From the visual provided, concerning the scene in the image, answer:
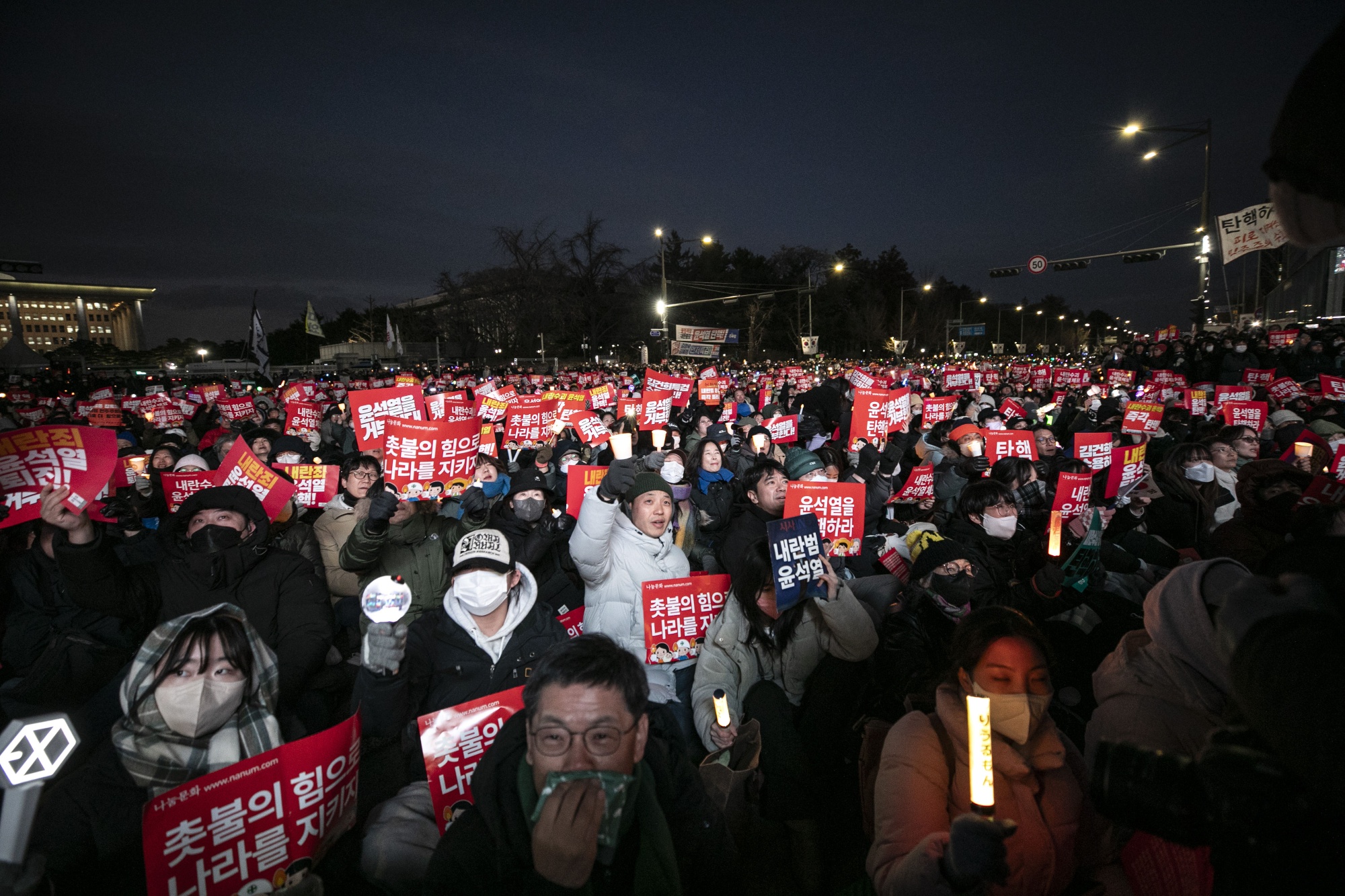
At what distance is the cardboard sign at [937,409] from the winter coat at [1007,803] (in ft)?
27.3

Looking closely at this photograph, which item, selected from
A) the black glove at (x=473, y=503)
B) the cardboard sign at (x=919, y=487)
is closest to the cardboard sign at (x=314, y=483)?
the black glove at (x=473, y=503)

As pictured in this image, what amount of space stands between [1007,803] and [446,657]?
7.61ft

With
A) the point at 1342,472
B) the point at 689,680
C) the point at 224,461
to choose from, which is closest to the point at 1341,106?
the point at 689,680

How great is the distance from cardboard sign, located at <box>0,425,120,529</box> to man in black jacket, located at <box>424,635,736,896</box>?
309cm

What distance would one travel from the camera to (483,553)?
2816mm

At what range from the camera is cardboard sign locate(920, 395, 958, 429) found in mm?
9672

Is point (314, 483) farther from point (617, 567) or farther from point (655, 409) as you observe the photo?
point (655, 409)

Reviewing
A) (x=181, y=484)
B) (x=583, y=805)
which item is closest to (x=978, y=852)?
(x=583, y=805)

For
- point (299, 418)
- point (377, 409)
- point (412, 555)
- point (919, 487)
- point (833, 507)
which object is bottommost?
point (919, 487)

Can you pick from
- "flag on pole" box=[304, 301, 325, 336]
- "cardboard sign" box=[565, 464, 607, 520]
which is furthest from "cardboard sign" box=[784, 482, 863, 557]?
"flag on pole" box=[304, 301, 325, 336]

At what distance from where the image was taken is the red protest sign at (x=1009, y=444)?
6.72 metres

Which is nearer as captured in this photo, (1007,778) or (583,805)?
(583,805)

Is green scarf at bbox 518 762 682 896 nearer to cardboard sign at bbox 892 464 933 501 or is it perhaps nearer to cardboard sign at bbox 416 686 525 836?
cardboard sign at bbox 416 686 525 836

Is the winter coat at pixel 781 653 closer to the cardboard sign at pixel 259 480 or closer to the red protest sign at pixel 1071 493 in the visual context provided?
the red protest sign at pixel 1071 493
